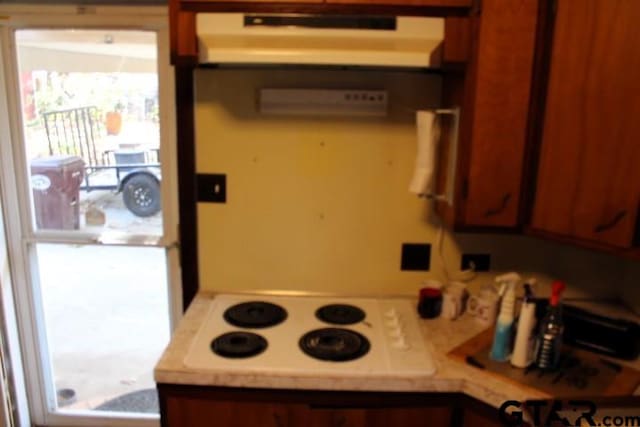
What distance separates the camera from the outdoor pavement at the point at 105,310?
229 centimetres

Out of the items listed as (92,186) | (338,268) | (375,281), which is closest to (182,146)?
(92,186)

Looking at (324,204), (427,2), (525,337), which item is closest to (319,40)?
(427,2)

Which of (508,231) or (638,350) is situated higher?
(508,231)

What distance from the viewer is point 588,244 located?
1.40 m

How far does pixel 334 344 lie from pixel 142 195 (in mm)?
1108

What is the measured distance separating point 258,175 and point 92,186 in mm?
800

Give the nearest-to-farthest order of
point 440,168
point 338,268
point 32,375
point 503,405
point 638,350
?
point 503,405 < point 638,350 < point 440,168 < point 338,268 < point 32,375

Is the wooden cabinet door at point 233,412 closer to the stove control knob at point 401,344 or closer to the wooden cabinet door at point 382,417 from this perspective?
the wooden cabinet door at point 382,417

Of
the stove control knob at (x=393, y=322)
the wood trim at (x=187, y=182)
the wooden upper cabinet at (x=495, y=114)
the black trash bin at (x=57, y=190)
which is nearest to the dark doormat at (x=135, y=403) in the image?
the wood trim at (x=187, y=182)

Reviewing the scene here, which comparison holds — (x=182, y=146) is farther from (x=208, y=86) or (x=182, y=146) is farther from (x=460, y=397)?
(x=460, y=397)

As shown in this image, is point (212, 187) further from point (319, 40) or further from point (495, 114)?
point (495, 114)

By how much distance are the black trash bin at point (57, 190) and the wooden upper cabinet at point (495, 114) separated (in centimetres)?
157

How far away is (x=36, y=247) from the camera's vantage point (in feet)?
7.34

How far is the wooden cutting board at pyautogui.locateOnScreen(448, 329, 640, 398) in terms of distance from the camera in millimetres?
1334
